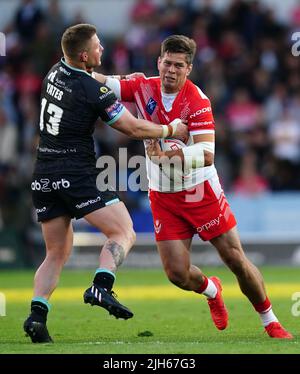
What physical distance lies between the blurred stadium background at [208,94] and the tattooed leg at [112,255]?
9520 mm

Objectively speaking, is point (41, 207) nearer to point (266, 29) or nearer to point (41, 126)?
point (41, 126)

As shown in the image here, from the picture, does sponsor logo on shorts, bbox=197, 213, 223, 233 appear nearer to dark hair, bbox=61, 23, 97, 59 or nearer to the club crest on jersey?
the club crest on jersey

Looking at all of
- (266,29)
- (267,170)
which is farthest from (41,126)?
(266,29)

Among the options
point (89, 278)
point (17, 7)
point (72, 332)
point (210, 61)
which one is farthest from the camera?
point (17, 7)

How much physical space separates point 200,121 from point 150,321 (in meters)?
2.75

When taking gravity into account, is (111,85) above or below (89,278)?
above

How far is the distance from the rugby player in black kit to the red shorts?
629 millimetres

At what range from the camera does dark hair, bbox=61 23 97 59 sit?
8.84 m

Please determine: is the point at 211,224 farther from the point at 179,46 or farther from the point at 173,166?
the point at 179,46

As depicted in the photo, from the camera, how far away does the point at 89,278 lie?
16.8m

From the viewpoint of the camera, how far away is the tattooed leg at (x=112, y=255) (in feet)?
28.8

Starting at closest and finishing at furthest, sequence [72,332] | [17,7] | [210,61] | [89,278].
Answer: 1. [72,332]
2. [89,278]
3. [210,61]
4. [17,7]

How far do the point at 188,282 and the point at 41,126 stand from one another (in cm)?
201

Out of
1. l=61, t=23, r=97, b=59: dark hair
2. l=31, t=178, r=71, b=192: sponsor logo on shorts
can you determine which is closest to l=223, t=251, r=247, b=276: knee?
l=31, t=178, r=71, b=192: sponsor logo on shorts
